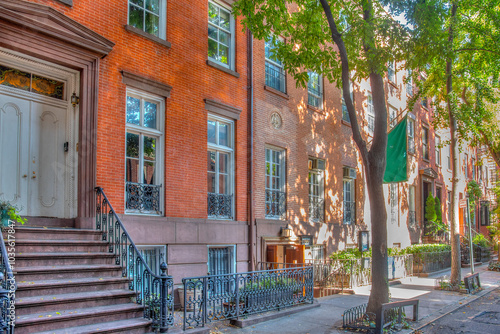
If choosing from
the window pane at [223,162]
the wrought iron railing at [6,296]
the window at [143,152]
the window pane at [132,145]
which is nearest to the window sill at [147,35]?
the window at [143,152]

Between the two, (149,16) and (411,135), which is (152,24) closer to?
(149,16)

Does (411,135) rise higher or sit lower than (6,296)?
higher

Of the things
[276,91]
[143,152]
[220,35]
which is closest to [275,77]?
[276,91]

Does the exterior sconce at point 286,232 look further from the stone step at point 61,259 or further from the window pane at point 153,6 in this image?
the window pane at point 153,6

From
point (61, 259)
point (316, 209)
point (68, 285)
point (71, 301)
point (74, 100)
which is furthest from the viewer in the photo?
point (316, 209)

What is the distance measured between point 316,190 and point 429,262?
827 centimetres

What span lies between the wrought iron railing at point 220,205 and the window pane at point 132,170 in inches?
96.3

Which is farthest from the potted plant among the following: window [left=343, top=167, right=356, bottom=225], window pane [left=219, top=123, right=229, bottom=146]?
window [left=343, top=167, right=356, bottom=225]

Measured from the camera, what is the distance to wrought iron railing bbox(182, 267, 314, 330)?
8.53m

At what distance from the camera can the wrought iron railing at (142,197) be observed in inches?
400

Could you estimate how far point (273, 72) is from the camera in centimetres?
1513

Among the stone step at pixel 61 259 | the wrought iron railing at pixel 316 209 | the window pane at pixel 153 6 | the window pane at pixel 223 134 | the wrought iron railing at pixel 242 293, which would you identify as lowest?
the wrought iron railing at pixel 242 293

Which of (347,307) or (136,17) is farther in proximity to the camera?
(347,307)

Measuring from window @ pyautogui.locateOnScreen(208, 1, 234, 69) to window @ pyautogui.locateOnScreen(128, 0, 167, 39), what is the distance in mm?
1746
